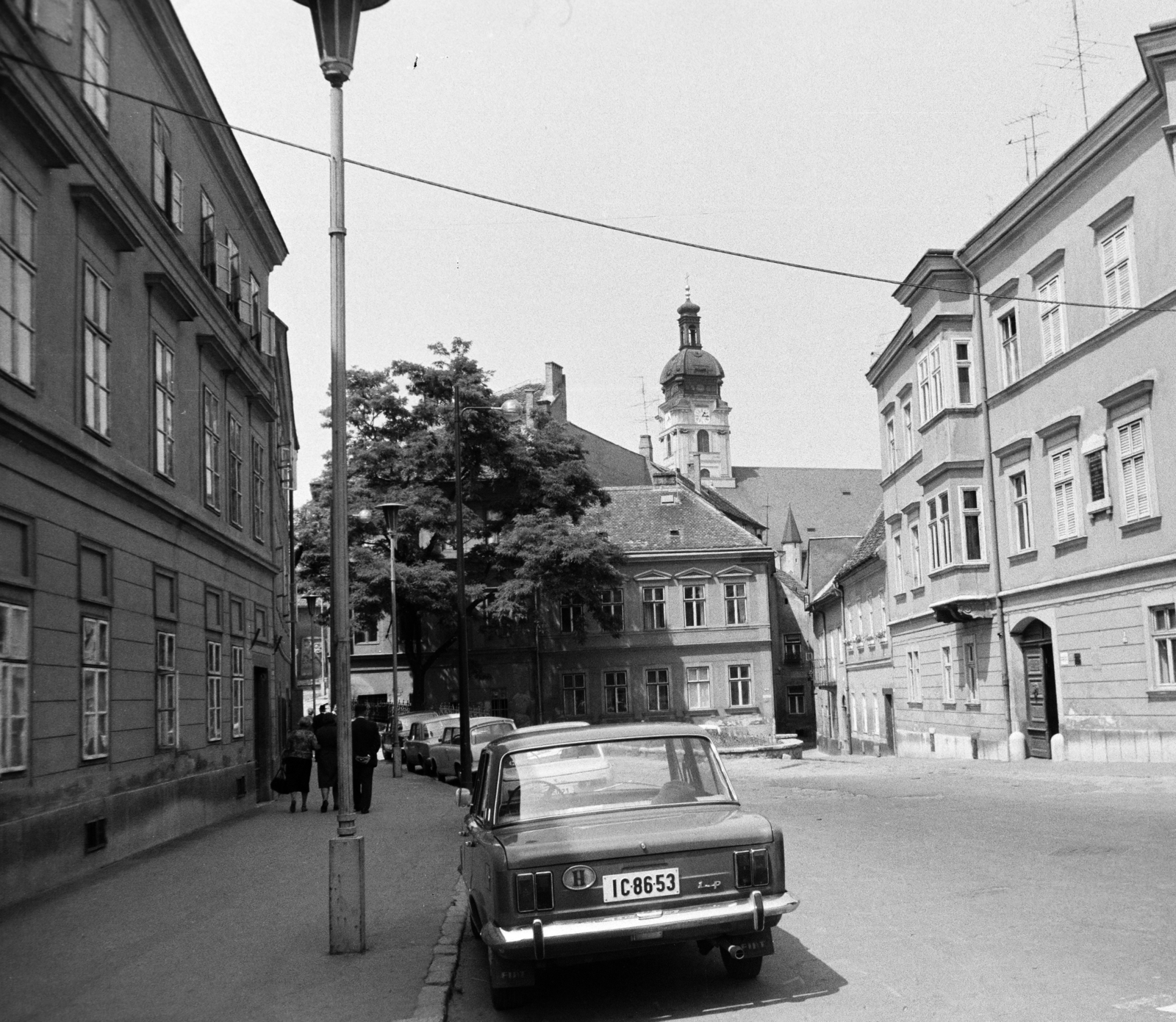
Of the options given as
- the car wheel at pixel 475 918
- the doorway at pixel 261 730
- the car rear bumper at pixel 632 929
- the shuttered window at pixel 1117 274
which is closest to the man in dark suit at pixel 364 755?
the doorway at pixel 261 730

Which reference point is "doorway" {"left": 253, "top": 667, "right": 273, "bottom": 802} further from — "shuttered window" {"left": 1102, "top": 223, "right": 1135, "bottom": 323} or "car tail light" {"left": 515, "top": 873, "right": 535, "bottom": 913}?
"car tail light" {"left": 515, "top": 873, "right": 535, "bottom": 913}

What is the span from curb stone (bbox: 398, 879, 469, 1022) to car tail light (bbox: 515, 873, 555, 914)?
29.6 inches

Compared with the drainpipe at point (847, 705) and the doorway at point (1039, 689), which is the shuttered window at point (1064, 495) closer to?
the doorway at point (1039, 689)

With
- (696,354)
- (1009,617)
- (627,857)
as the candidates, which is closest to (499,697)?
(1009,617)

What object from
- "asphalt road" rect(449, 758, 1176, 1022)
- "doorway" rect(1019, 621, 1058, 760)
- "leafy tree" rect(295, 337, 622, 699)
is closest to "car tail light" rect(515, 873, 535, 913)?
"asphalt road" rect(449, 758, 1176, 1022)

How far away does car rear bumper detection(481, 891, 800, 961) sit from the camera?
258 inches

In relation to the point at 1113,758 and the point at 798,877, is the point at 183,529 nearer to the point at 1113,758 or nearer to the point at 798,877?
the point at 798,877

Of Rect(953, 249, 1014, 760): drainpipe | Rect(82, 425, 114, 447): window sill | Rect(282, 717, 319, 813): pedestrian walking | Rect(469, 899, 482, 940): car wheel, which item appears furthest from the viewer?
Rect(953, 249, 1014, 760): drainpipe

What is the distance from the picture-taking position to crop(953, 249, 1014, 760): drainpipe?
28.4 meters

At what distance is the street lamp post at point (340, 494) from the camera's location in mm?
8438

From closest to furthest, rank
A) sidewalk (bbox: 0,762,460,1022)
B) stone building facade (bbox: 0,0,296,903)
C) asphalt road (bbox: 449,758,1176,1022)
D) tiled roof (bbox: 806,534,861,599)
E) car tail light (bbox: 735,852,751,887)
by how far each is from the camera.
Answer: asphalt road (bbox: 449,758,1176,1022)
car tail light (bbox: 735,852,751,887)
sidewalk (bbox: 0,762,460,1022)
stone building facade (bbox: 0,0,296,903)
tiled roof (bbox: 806,534,861,599)

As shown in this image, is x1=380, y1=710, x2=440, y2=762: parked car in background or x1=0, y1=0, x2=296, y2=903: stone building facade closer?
x1=0, y1=0, x2=296, y2=903: stone building facade

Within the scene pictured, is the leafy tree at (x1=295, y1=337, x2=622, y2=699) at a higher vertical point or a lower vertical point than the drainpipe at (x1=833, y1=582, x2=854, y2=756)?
higher

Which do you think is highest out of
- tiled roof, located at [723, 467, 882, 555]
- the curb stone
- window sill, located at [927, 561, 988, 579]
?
tiled roof, located at [723, 467, 882, 555]
